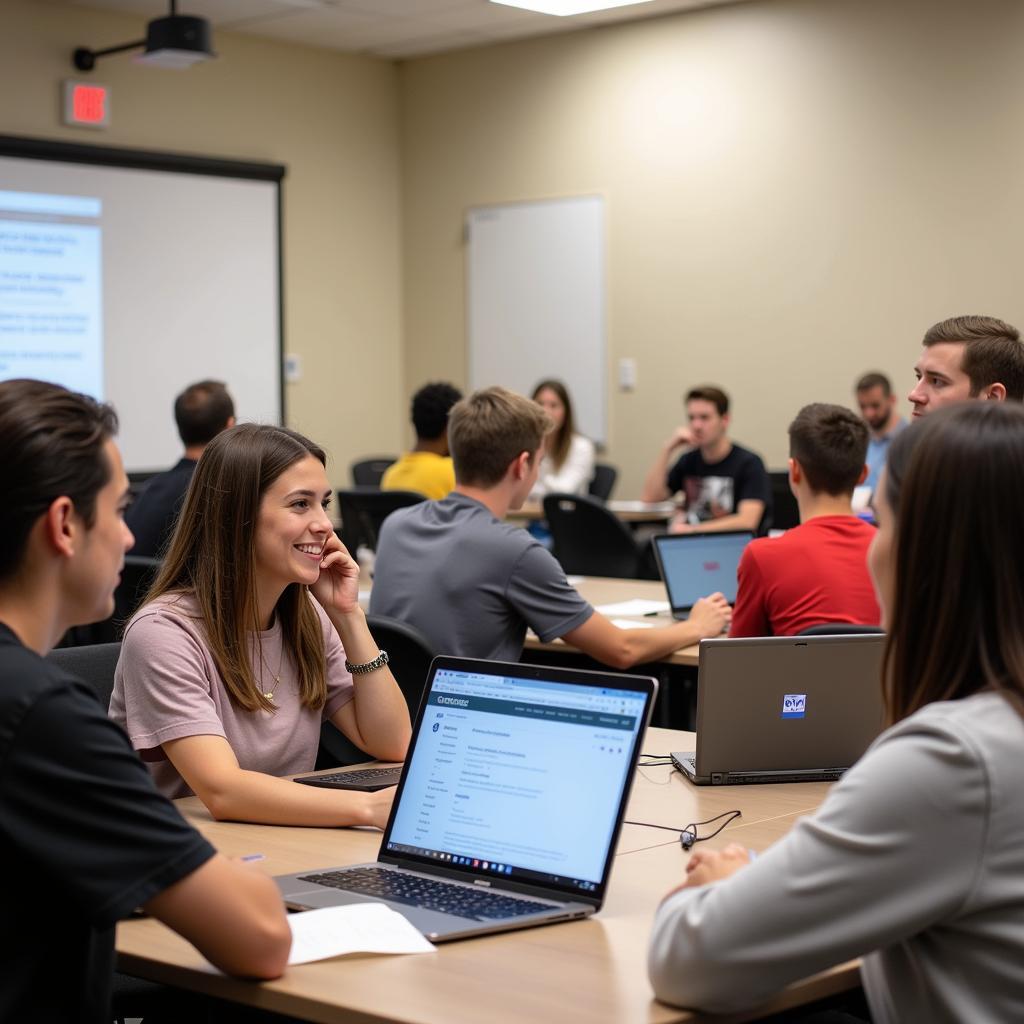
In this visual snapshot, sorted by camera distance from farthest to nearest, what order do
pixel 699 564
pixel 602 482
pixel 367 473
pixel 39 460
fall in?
pixel 367 473 → pixel 602 482 → pixel 699 564 → pixel 39 460

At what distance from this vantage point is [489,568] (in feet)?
10.6

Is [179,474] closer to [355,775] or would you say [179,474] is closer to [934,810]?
[355,775]

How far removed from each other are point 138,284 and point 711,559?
4.40 metres

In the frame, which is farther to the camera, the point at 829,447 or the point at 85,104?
the point at 85,104

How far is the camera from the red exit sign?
709 cm

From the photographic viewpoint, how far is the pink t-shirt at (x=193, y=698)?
6.97ft

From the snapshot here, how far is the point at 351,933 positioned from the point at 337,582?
895 mm

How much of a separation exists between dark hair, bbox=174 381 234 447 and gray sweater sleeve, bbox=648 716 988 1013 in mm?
3508

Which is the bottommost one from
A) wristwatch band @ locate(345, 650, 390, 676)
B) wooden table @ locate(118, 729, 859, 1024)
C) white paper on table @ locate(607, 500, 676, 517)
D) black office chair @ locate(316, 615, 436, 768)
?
wooden table @ locate(118, 729, 859, 1024)

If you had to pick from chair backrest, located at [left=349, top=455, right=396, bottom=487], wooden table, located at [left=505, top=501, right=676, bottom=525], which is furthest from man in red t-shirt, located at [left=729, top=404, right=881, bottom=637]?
chair backrest, located at [left=349, top=455, right=396, bottom=487]

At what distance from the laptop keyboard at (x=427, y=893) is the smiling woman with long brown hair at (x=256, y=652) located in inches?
9.2

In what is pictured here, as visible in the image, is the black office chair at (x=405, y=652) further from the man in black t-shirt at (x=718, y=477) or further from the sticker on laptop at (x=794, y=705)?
the man in black t-shirt at (x=718, y=477)

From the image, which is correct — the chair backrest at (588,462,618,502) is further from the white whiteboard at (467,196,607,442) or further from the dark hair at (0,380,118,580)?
the dark hair at (0,380,118,580)

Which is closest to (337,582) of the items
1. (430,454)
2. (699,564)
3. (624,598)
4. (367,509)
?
(699,564)
